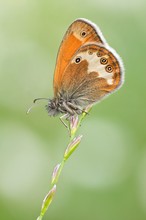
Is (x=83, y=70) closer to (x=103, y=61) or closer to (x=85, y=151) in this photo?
(x=103, y=61)

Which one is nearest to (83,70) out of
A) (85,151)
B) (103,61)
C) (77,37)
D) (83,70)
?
(83,70)

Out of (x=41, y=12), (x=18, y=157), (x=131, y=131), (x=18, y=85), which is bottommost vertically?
(x=131, y=131)

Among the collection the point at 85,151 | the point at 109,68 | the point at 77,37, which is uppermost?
the point at 77,37

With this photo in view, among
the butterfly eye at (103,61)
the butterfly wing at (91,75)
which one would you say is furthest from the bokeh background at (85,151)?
the butterfly eye at (103,61)

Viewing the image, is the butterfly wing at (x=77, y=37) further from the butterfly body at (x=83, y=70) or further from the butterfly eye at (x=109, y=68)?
the butterfly eye at (x=109, y=68)

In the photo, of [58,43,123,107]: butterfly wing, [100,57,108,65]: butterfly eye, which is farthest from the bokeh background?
[100,57,108,65]: butterfly eye

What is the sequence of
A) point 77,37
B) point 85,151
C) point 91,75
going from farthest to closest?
point 85,151 → point 91,75 → point 77,37

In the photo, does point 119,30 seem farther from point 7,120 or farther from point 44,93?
point 7,120

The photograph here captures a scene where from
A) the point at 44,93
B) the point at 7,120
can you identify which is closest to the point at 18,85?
the point at 44,93
